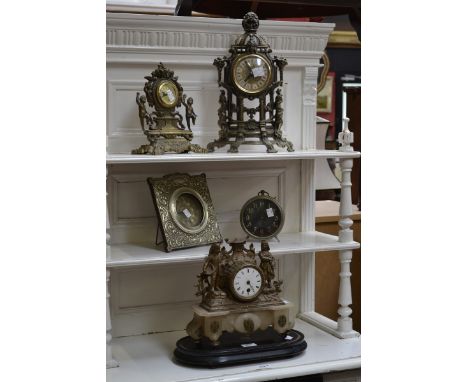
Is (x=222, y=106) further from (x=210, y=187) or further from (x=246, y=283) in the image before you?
(x=246, y=283)

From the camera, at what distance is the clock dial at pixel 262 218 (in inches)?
120

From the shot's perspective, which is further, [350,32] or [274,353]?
[350,32]

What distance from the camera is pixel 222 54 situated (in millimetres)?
3135

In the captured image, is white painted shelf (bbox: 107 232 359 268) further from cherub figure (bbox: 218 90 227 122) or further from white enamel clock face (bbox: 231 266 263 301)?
cherub figure (bbox: 218 90 227 122)

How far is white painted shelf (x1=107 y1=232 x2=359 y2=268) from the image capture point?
2.78 m

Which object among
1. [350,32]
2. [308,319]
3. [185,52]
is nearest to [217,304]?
[308,319]

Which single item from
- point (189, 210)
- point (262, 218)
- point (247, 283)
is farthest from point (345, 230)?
point (189, 210)

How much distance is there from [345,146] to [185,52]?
A: 713mm

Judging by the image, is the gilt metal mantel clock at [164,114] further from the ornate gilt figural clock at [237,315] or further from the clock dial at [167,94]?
the ornate gilt figural clock at [237,315]

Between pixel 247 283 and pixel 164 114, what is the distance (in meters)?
0.68

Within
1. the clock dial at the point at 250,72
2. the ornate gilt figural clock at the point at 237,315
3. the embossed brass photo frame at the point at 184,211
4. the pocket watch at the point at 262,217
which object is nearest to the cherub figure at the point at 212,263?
the ornate gilt figural clock at the point at 237,315

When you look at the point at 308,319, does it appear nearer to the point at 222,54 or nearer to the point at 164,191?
the point at 164,191

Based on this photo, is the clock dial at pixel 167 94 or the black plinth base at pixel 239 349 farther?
the clock dial at pixel 167 94

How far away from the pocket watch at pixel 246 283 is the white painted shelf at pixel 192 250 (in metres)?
0.14
